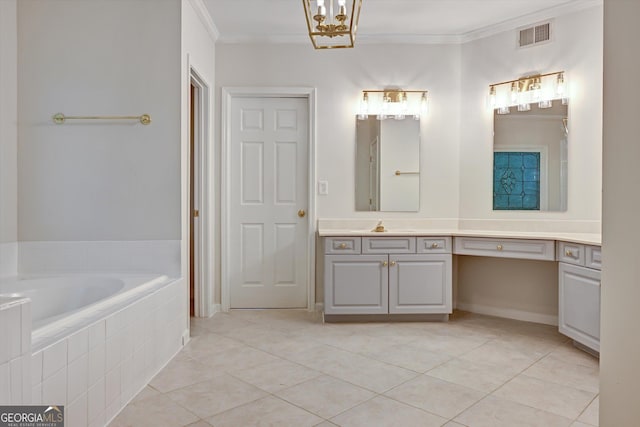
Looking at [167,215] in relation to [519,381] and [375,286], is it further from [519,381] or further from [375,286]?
[519,381]

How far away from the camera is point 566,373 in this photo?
2531mm

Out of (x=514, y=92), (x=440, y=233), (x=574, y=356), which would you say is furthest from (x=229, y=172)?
(x=574, y=356)

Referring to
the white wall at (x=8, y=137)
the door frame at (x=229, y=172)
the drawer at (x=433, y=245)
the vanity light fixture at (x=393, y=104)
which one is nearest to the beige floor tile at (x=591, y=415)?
the drawer at (x=433, y=245)

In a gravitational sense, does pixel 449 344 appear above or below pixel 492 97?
below

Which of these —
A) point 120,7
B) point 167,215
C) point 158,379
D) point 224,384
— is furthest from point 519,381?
point 120,7

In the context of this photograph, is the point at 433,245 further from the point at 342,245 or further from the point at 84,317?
the point at 84,317

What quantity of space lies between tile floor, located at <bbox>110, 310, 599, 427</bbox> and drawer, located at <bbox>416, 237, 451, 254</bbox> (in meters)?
0.61

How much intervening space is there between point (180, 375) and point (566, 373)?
2233 millimetres

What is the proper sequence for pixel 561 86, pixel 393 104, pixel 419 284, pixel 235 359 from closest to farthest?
pixel 235 359 < pixel 561 86 < pixel 419 284 < pixel 393 104

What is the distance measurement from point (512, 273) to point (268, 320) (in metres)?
2.15

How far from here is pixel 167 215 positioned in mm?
2916

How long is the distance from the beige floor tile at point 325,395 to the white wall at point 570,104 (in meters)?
2.26

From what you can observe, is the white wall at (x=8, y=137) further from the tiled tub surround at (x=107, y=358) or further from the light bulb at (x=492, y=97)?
the light bulb at (x=492, y=97)

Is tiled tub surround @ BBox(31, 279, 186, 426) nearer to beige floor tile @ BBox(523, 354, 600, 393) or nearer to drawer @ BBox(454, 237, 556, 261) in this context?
beige floor tile @ BBox(523, 354, 600, 393)
